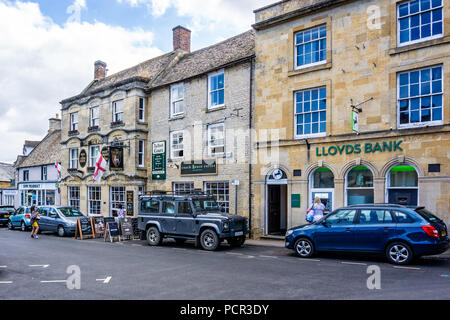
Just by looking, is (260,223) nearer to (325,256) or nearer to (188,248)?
(188,248)

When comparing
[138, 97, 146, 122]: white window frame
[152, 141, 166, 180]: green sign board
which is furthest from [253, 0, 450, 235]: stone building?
[138, 97, 146, 122]: white window frame

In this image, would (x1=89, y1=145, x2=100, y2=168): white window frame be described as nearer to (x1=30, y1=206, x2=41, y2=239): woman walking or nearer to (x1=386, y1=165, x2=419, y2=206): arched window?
(x1=30, y1=206, x2=41, y2=239): woman walking

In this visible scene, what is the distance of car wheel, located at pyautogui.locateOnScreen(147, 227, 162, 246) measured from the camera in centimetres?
1648

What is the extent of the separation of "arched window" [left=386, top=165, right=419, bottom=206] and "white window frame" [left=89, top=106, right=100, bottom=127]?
20142mm

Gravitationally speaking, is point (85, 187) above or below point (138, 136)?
below

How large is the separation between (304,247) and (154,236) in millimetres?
6860

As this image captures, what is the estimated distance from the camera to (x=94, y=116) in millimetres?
28375

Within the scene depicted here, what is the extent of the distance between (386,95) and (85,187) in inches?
847

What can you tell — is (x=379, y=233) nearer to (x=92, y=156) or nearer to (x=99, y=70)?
(x=92, y=156)

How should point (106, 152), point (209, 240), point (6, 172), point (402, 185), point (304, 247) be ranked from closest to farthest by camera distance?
point (304, 247), point (402, 185), point (209, 240), point (106, 152), point (6, 172)

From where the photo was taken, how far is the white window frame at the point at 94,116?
2802 centimetres

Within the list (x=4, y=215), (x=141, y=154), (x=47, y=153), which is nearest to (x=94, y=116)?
(x=141, y=154)

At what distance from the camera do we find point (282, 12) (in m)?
18.3
